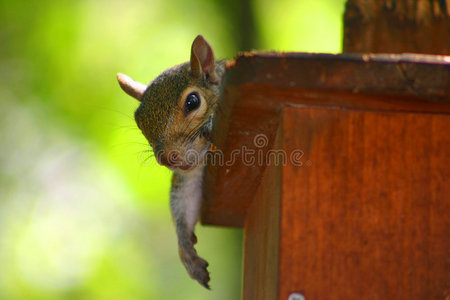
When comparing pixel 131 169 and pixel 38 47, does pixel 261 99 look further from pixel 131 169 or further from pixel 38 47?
pixel 38 47

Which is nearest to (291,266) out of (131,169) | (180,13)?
(131,169)

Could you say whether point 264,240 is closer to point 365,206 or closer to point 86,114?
point 365,206

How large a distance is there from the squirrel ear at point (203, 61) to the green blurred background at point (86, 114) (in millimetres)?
2445

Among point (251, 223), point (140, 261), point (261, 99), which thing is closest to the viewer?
point (261, 99)

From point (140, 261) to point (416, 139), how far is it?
17.8ft

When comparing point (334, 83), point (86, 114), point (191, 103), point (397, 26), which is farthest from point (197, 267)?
point (86, 114)

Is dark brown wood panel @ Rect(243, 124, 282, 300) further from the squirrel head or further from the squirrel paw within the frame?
the squirrel head

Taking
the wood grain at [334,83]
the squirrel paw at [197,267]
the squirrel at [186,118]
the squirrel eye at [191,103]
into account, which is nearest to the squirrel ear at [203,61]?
the squirrel at [186,118]

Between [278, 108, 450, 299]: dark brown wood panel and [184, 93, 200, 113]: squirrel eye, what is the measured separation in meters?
0.82

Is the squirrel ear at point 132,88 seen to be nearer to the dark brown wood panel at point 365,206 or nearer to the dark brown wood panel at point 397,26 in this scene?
the dark brown wood panel at point 397,26

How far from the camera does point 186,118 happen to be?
6.48 ft

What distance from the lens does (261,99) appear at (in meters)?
1.17

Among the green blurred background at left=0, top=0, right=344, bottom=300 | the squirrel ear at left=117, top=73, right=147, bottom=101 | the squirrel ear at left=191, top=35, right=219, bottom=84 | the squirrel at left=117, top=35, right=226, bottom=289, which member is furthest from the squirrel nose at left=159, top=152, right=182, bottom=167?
the green blurred background at left=0, top=0, right=344, bottom=300

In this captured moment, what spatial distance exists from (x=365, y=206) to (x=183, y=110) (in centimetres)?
92
